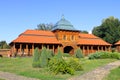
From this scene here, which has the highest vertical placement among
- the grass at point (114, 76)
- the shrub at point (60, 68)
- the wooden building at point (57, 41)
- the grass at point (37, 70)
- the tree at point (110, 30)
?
the tree at point (110, 30)

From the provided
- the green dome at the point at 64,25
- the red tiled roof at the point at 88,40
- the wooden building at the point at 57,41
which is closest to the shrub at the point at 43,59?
the wooden building at the point at 57,41

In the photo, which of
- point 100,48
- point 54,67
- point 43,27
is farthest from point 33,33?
point 43,27

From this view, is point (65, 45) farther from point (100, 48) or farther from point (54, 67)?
point (54, 67)

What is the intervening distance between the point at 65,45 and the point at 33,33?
6.47m

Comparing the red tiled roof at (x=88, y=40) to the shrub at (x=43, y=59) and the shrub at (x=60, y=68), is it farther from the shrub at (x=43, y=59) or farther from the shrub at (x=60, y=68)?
the shrub at (x=60, y=68)

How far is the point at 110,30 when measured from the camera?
6184cm

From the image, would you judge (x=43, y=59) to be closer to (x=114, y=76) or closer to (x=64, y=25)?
(x=114, y=76)

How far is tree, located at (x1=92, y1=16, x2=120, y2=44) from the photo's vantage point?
61094 mm

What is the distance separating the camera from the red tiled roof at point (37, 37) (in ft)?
129

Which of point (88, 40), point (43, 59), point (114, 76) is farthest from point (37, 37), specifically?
point (114, 76)

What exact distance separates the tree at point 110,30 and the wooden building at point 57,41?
14.3m

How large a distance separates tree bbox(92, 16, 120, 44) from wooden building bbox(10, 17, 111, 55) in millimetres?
14280

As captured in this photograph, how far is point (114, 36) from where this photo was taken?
200 ft

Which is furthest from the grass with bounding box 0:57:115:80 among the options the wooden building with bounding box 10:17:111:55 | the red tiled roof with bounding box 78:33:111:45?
the red tiled roof with bounding box 78:33:111:45
